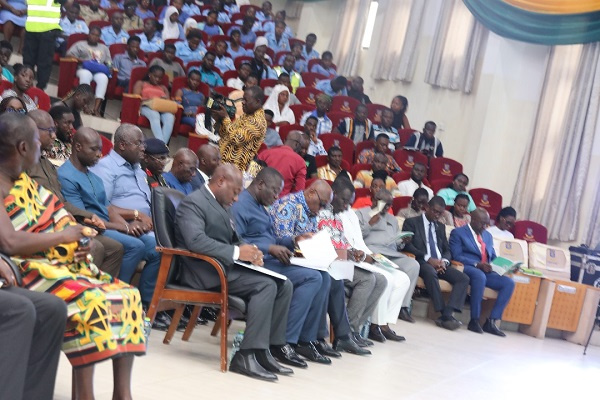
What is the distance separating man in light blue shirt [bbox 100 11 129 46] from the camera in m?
11.4

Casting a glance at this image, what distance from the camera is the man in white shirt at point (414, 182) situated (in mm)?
10445

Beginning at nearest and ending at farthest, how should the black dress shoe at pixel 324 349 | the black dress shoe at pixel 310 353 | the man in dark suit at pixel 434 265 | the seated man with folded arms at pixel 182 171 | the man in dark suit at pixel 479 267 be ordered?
the black dress shoe at pixel 310 353 → the black dress shoe at pixel 324 349 → the seated man with folded arms at pixel 182 171 → the man in dark suit at pixel 434 265 → the man in dark suit at pixel 479 267

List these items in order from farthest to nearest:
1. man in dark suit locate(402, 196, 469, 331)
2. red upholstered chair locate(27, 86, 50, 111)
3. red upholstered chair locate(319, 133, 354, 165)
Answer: red upholstered chair locate(319, 133, 354, 165)
man in dark suit locate(402, 196, 469, 331)
red upholstered chair locate(27, 86, 50, 111)

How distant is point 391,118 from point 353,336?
19.8ft

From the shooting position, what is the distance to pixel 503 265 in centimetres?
888

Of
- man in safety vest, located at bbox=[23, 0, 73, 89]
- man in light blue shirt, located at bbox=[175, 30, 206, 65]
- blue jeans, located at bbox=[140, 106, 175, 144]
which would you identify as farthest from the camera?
man in light blue shirt, located at bbox=[175, 30, 206, 65]

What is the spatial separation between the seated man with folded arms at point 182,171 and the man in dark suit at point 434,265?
9.86 ft

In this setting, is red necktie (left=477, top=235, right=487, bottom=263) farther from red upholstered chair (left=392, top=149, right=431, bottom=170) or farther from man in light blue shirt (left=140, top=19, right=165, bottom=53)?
man in light blue shirt (left=140, top=19, right=165, bottom=53)

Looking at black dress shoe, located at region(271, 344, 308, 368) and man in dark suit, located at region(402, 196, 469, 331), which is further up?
man in dark suit, located at region(402, 196, 469, 331)

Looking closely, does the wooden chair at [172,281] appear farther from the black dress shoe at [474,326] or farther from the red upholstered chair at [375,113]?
the red upholstered chair at [375,113]

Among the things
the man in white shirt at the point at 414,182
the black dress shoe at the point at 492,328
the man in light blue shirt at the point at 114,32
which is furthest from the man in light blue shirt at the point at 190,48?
the black dress shoe at the point at 492,328

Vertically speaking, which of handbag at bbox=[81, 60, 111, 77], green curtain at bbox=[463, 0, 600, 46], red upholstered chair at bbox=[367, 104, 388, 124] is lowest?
handbag at bbox=[81, 60, 111, 77]

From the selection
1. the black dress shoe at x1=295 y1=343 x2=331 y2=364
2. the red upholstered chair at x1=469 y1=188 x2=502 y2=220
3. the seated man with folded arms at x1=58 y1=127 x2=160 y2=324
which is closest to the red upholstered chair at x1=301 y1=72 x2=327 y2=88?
the red upholstered chair at x1=469 y1=188 x2=502 y2=220

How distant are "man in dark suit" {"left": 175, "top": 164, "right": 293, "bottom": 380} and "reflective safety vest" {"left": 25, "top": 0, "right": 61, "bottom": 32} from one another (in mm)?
5357
